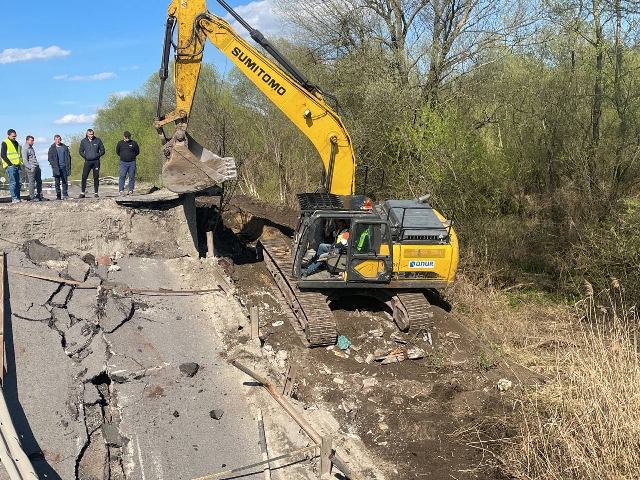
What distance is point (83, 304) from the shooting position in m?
9.06

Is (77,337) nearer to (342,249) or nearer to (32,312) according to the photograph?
(32,312)

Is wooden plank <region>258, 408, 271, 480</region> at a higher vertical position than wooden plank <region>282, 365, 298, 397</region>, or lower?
lower

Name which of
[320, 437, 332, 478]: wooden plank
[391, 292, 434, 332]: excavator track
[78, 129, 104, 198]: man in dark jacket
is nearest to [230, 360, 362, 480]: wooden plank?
[320, 437, 332, 478]: wooden plank

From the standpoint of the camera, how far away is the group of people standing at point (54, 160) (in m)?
11.8

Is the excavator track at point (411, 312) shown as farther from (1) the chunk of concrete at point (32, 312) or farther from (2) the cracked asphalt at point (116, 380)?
(1) the chunk of concrete at point (32, 312)

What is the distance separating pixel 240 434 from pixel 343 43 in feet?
45.4

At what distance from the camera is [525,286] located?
11984mm

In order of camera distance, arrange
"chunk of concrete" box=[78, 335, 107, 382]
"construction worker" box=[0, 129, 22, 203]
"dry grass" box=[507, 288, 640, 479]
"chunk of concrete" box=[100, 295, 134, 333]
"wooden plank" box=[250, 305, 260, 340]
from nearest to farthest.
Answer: "dry grass" box=[507, 288, 640, 479] → "chunk of concrete" box=[78, 335, 107, 382] → "chunk of concrete" box=[100, 295, 134, 333] → "wooden plank" box=[250, 305, 260, 340] → "construction worker" box=[0, 129, 22, 203]

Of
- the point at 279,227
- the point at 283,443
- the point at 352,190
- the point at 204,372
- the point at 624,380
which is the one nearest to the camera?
the point at 624,380

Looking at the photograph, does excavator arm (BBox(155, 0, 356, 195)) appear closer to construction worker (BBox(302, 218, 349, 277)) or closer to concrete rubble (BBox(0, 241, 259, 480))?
construction worker (BBox(302, 218, 349, 277))

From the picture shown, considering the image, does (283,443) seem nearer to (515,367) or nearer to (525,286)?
(515,367)

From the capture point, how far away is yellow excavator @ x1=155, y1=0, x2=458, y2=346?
9.16 metres

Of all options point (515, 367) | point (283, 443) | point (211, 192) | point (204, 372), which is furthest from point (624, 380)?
point (211, 192)

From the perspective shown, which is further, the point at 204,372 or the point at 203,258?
the point at 203,258
